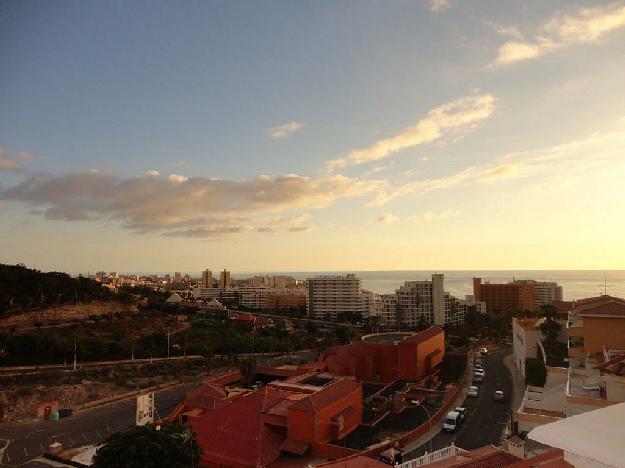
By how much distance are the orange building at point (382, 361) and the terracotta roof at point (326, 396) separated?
8.08 m

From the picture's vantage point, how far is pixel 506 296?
87.4 m

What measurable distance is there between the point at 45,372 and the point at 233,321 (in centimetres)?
3074

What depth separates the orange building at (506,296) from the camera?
3346 inches

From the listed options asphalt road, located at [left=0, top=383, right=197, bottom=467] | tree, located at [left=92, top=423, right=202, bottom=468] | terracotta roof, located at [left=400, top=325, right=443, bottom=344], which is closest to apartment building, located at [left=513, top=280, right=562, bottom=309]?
terracotta roof, located at [left=400, top=325, right=443, bottom=344]

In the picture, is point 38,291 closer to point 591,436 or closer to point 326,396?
point 326,396

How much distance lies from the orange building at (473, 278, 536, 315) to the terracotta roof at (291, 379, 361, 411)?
65.0m

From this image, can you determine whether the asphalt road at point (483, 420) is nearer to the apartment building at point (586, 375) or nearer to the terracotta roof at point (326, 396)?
the apartment building at point (586, 375)

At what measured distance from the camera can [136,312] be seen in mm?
60969

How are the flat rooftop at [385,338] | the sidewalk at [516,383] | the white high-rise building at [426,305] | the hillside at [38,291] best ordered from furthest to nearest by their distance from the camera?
the white high-rise building at [426,305] < the hillside at [38,291] < the flat rooftop at [385,338] < the sidewalk at [516,383]

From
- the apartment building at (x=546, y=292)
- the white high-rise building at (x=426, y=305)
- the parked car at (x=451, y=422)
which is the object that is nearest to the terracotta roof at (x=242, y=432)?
the parked car at (x=451, y=422)

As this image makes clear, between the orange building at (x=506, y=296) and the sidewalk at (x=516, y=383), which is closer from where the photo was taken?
the sidewalk at (x=516, y=383)

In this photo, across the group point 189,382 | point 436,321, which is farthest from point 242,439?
point 436,321

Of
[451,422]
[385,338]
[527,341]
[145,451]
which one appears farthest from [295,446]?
[385,338]

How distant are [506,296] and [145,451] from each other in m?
82.7
